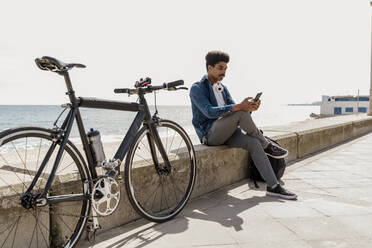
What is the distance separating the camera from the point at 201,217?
2607 mm

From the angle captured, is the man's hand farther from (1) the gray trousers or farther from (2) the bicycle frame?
(2) the bicycle frame

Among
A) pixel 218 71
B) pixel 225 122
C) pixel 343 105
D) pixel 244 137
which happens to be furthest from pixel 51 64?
pixel 343 105

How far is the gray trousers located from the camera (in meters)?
3.18

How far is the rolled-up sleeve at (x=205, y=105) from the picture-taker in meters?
3.14

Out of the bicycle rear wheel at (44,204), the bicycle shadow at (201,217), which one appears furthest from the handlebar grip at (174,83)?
the bicycle shadow at (201,217)

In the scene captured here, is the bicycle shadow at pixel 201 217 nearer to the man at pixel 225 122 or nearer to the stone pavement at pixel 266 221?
the stone pavement at pixel 266 221

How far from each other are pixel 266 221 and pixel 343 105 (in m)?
68.8

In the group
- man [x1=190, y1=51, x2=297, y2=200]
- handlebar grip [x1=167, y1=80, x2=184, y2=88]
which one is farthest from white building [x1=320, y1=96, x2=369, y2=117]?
handlebar grip [x1=167, y1=80, x2=184, y2=88]

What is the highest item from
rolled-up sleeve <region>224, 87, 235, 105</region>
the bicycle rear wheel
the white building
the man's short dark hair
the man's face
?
the man's short dark hair

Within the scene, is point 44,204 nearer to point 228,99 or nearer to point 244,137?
point 244,137

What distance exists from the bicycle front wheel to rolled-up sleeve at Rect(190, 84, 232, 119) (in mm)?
483

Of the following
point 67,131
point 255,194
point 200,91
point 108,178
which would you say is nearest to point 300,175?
point 255,194

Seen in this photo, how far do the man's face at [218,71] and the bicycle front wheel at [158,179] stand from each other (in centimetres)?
96

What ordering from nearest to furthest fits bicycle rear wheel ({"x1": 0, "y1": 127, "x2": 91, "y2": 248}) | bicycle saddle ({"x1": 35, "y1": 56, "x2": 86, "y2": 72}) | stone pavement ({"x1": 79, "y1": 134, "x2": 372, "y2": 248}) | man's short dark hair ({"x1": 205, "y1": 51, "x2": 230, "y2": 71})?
bicycle rear wheel ({"x1": 0, "y1": 127, "x2": 91, "y2": 248}) → bicycle saddle ({"x1": 35, "y1": 56, "x2": 86, "y2": 72}) → stone pavement ({"x1": 79, "y1": 134, "x2": 372, "y2": 248}) → man's short dark hair ({"x1": 205, "y1": 51, "x2": 230, "y2": 71})
